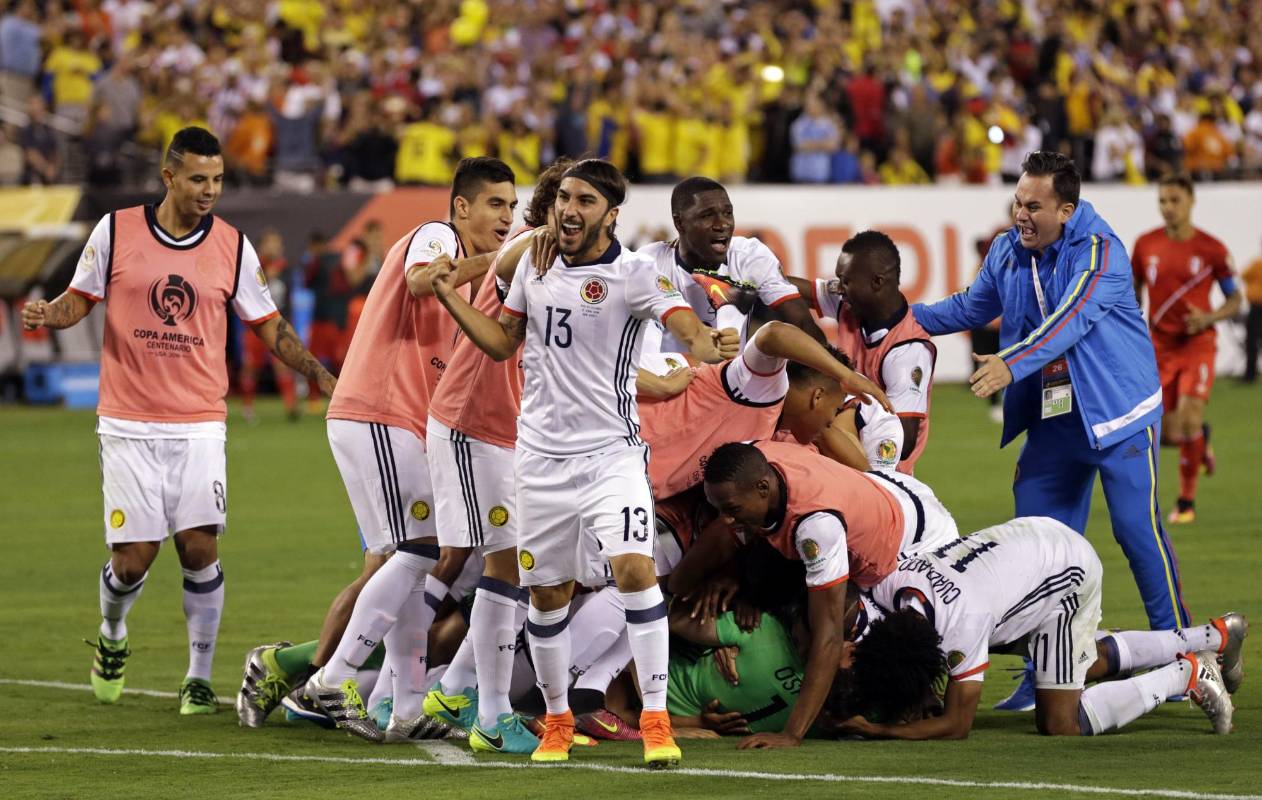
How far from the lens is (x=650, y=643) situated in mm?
7129

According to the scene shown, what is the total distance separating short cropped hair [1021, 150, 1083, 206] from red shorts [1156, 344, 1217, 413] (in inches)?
252

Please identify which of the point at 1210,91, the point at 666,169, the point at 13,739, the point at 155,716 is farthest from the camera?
the point at 1210,91

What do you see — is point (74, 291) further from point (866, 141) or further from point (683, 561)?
point (866, 141)

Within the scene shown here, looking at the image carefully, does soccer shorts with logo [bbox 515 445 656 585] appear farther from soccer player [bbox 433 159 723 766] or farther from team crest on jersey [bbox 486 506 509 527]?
team crest on jersey [bbox 486 506 509 527]

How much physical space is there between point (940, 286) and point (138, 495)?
65.9ft

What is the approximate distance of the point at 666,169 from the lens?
2703 centimetres

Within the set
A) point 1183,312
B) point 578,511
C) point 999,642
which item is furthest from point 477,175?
point 1183,312

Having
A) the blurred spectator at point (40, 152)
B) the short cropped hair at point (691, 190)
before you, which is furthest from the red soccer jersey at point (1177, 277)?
the blurred spectator at point (40, 152)

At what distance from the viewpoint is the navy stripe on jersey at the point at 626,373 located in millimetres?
7285

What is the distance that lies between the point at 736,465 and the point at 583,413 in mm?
628

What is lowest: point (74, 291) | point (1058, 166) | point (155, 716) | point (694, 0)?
point (155, 716)

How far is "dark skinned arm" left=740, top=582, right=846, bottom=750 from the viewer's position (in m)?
7.46

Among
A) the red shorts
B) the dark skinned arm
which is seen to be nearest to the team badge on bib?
the dark skinned arm

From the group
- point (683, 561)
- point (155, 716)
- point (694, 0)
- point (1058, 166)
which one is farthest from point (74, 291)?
point (694, 0)
